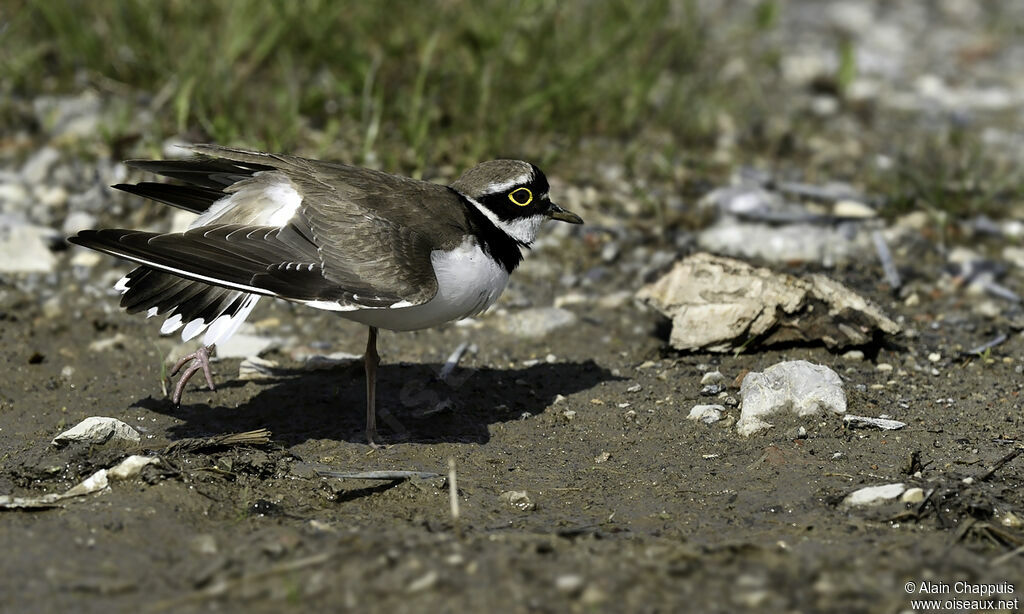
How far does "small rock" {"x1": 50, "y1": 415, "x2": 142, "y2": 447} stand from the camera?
483cm

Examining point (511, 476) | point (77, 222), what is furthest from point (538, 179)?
Answer: point (77, 222)

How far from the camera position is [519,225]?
563 centimetres

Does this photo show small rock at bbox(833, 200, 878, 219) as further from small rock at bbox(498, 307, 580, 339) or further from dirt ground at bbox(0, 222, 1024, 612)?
small rock at bbox(498, 307, 580, 339)

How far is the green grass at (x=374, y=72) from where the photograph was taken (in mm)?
7512

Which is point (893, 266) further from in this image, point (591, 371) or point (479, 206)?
point (479, 206)

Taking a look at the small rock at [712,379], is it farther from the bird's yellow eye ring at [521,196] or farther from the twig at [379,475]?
the twig at [379,475]

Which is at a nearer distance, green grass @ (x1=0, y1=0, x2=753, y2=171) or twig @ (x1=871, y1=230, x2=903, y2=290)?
twig @ (x1=871, y1=230, x2=903, y2=290)

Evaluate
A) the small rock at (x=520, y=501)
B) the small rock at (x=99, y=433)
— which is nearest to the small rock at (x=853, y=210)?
the small rock at (x=520, y=501)

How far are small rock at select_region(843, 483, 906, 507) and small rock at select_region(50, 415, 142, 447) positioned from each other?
3081mm

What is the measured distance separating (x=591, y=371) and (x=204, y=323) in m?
2.08

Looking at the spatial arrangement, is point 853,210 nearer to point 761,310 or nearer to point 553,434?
point 761,310

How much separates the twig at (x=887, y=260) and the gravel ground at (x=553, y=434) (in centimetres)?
7

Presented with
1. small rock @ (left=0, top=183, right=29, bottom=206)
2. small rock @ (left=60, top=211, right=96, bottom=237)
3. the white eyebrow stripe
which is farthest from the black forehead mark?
small rock @ (left=0, top=183, right=29, bottom=206)

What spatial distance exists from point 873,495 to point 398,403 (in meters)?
2.43
